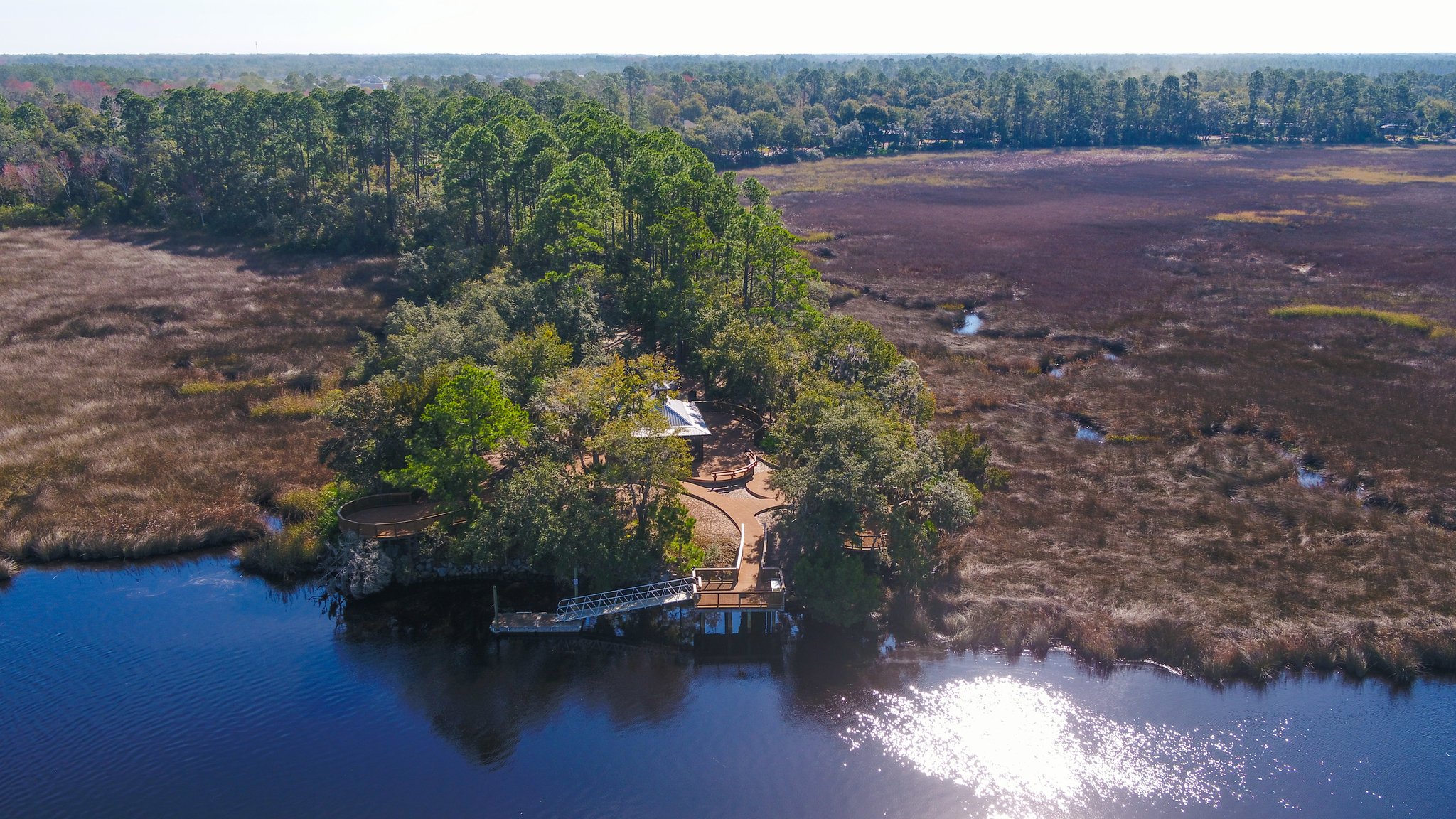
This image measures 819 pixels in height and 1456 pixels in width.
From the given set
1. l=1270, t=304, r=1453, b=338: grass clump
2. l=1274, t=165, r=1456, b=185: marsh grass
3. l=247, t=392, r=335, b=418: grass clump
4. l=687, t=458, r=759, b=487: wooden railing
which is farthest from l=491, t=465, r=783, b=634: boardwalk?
l=1274, t=165, r=1456, b=185: marsh grass

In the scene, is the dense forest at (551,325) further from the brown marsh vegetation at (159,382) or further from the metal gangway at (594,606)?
the brown marsh vegetation at (159,382)

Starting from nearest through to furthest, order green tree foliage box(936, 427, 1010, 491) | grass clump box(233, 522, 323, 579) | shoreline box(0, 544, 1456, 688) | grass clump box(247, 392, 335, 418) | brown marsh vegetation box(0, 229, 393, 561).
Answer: shoreline box(0, 544, 1456, 688) < grass clump box(233, 522, 323, 579) < brown marsh vegetation box(0, 229, 393, 561) < green tree foliage box(936, 427, 1010, 491) < grass clump box(247, 392, 335, 418)

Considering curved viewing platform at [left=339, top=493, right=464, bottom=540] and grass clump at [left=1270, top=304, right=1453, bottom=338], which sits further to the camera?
grass clump at [left=1270, top=304, right=1453, bottom=338]

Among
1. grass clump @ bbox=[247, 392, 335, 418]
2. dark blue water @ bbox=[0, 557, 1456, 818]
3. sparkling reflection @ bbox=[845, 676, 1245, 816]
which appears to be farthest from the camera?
grass clump @ bbox=[247, 392, 335, 418]

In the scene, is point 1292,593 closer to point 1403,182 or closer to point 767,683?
point 767,683

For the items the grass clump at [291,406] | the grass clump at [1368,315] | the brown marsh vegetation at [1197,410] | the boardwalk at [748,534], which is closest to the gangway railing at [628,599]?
the boardwalk at [748,534]

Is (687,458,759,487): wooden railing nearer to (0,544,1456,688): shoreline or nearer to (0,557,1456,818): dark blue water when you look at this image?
(0,557,1456,818): dark blue water
